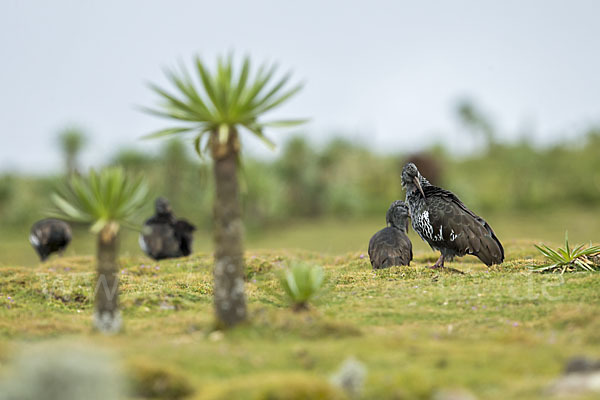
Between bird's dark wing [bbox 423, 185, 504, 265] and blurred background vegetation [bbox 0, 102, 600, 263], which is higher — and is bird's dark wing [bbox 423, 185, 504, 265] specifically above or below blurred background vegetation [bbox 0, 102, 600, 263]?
below

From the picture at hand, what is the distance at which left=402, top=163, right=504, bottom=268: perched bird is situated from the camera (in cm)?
1498

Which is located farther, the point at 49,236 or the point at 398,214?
the point at 49,236

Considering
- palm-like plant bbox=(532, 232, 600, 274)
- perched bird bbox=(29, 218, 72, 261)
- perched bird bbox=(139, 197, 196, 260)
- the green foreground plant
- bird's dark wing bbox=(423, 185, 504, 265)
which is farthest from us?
perched bird bbox=(29, 218, 72, 261)

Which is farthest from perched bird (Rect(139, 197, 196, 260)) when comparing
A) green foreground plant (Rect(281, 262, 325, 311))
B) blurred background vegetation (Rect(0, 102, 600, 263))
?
blurred background vegetation (Rect(0, 102, 600, 263))

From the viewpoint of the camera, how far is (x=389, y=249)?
15.8 meters

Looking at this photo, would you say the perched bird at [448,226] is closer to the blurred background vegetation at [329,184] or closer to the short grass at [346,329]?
the short grass at [346,329]

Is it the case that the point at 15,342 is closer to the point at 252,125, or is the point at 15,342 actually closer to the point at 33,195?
the point at 252,125

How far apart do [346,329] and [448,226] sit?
20.9ft

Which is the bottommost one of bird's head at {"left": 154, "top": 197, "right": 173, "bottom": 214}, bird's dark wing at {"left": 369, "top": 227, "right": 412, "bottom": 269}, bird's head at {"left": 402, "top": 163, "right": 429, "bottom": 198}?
bird's dark wing at {"left": 369, "top": 227, "right": 412, "bottom": 269}

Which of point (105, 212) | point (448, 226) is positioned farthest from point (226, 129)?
point (448, 226)

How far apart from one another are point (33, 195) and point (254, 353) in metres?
47.5

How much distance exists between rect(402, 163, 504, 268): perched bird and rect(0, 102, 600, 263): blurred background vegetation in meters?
26.8

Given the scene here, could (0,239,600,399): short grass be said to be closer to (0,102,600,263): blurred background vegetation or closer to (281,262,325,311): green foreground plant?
(281,262,325,311): green foreground plant

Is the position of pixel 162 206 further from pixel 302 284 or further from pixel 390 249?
pixel 302 284
